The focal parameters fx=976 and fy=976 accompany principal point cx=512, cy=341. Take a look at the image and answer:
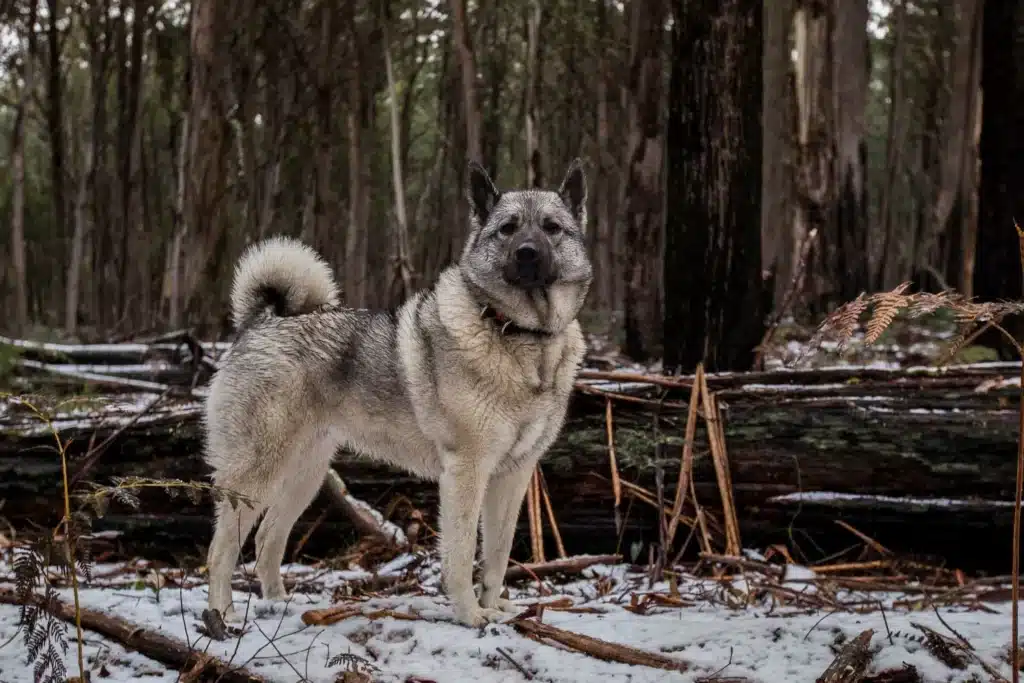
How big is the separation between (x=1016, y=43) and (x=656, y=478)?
20.0 feet

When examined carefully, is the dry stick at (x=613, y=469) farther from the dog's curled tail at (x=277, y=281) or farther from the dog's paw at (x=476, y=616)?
the dog's curled tail at (x=277, y=281)

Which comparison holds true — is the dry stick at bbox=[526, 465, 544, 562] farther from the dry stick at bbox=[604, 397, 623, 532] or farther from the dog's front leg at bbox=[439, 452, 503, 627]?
the dog's front leg at bbox=[439, 452, 503, 627]

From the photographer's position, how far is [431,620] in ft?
14.4

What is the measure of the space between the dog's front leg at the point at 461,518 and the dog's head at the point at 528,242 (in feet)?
2.32

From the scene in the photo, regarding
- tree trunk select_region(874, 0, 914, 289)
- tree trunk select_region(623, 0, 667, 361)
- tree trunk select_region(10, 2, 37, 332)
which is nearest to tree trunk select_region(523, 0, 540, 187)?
tree trunk select_region(623, 0, 667, 361)

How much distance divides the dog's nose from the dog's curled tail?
1.46m

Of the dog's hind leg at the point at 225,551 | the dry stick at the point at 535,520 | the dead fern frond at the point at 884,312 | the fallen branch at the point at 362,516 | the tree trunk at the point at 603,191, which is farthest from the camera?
the tree trunk at the point at 603,191

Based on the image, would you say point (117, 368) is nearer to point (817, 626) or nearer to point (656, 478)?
point (656, 478)

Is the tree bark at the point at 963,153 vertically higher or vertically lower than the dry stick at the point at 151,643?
higher

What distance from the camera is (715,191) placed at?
7.65m

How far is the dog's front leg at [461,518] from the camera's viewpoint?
4.39 m

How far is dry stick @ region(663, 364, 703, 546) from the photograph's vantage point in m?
5.35

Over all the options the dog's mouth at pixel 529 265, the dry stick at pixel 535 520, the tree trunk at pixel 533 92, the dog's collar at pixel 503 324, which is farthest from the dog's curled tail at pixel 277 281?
the tree trunk at pixel 533 92

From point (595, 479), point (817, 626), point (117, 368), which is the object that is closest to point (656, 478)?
point (595, 479)
